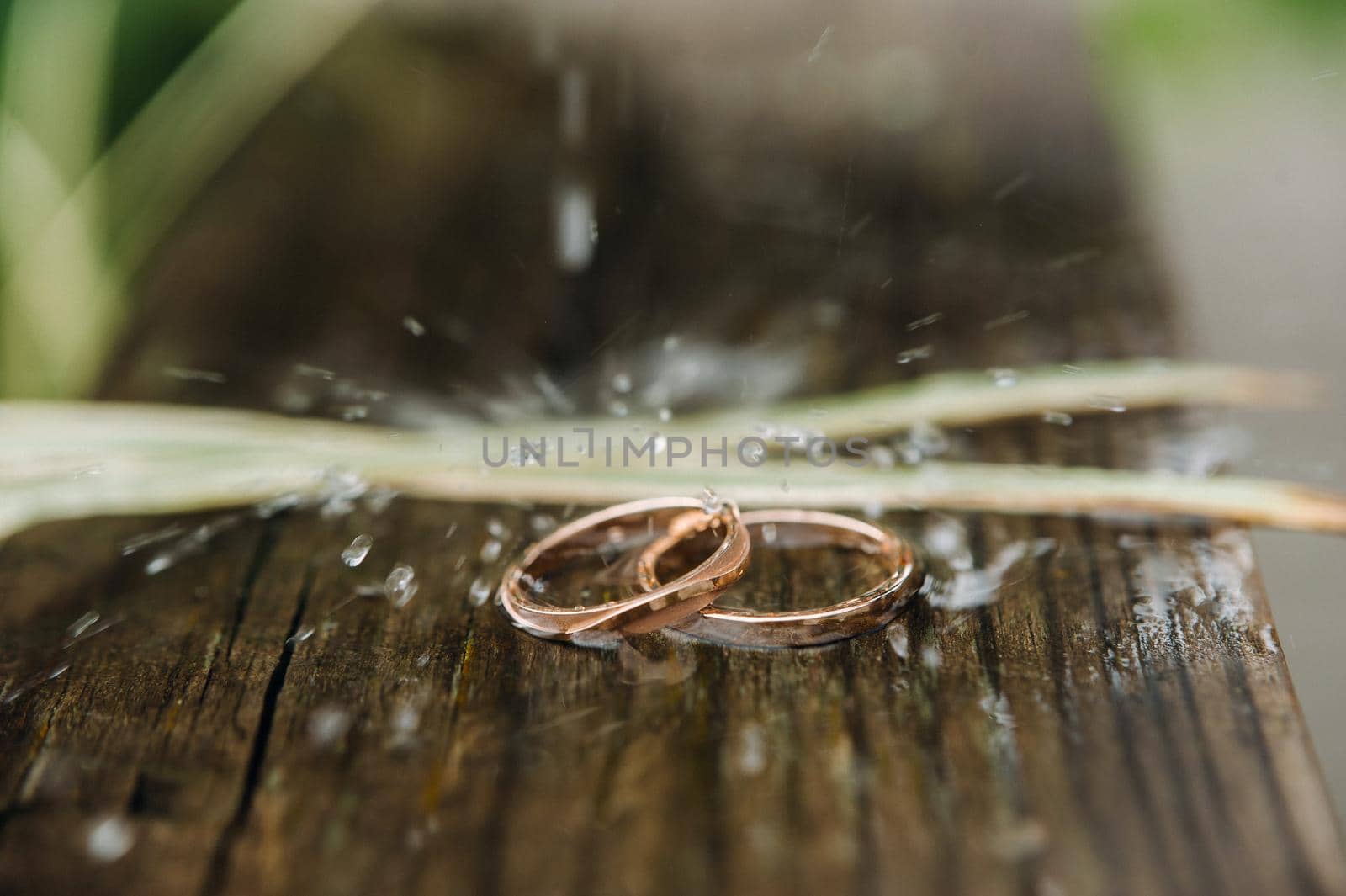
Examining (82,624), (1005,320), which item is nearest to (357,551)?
(82,624)

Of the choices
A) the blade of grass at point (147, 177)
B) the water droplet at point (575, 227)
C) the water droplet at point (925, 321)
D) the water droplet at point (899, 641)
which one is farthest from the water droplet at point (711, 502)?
the blade of grass at point (147, 177)

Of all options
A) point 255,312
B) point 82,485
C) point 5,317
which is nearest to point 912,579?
point 82,485

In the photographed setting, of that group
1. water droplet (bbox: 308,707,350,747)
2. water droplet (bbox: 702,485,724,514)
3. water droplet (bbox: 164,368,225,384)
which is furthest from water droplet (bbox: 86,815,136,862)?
water droplet (bbox: 164,368,225,384)

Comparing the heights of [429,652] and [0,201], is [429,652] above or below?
below

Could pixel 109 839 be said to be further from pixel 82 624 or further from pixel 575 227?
pixel 575 227

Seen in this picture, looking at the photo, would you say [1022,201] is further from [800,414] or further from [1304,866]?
[1304,866]
